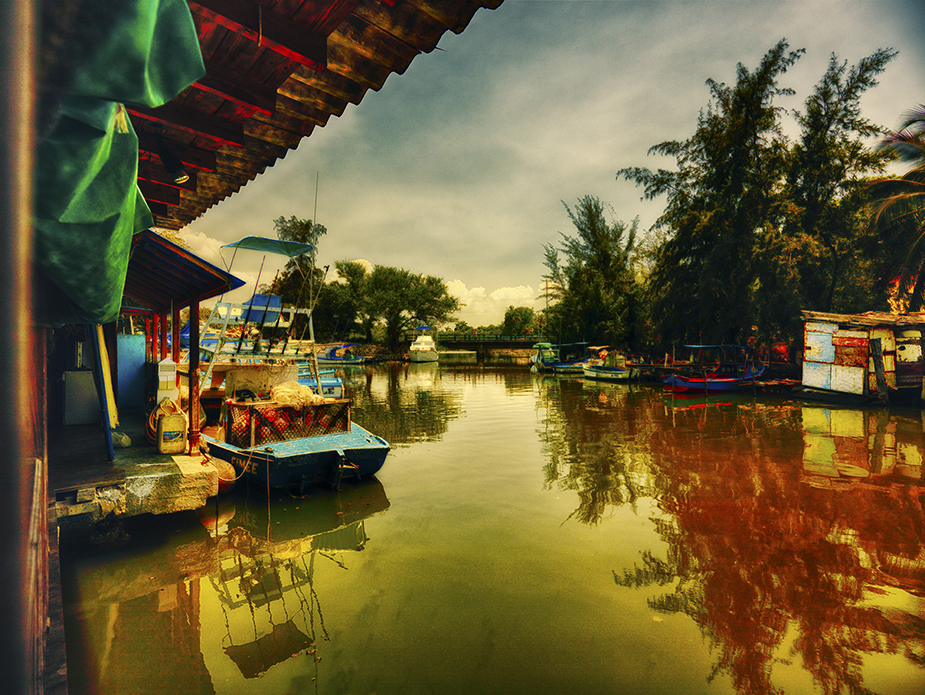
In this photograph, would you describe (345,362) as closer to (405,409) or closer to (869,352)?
(405,409)

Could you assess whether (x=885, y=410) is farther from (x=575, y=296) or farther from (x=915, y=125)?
(x=575, y=296)

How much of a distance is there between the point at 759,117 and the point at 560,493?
26.6 m

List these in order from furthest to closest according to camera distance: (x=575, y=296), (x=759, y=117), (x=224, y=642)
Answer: (x=575, y=296)
(x=759, y=117)
(x=224, y=642)

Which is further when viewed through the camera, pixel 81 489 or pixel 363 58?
pixel 81 489

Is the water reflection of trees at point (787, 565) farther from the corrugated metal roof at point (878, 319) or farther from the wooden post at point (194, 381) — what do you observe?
the corrugated metal roof at point (878, 319)

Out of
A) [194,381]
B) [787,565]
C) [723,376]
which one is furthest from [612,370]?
[194,381]

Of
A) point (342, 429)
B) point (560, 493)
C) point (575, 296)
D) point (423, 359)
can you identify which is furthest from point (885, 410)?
point (423, 359)

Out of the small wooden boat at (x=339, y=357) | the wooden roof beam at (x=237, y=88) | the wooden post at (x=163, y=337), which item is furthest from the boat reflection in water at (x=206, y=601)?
the small wooden boat at (x=339, y=357)

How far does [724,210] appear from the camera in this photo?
2478 cm

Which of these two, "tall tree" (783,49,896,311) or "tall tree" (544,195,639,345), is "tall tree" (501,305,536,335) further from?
"tall tree" (783,49,896,311)

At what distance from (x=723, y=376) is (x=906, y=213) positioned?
10.5m

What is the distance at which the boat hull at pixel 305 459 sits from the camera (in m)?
7.13

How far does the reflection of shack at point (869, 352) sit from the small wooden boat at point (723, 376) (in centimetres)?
339

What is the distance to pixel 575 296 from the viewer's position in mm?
41062
